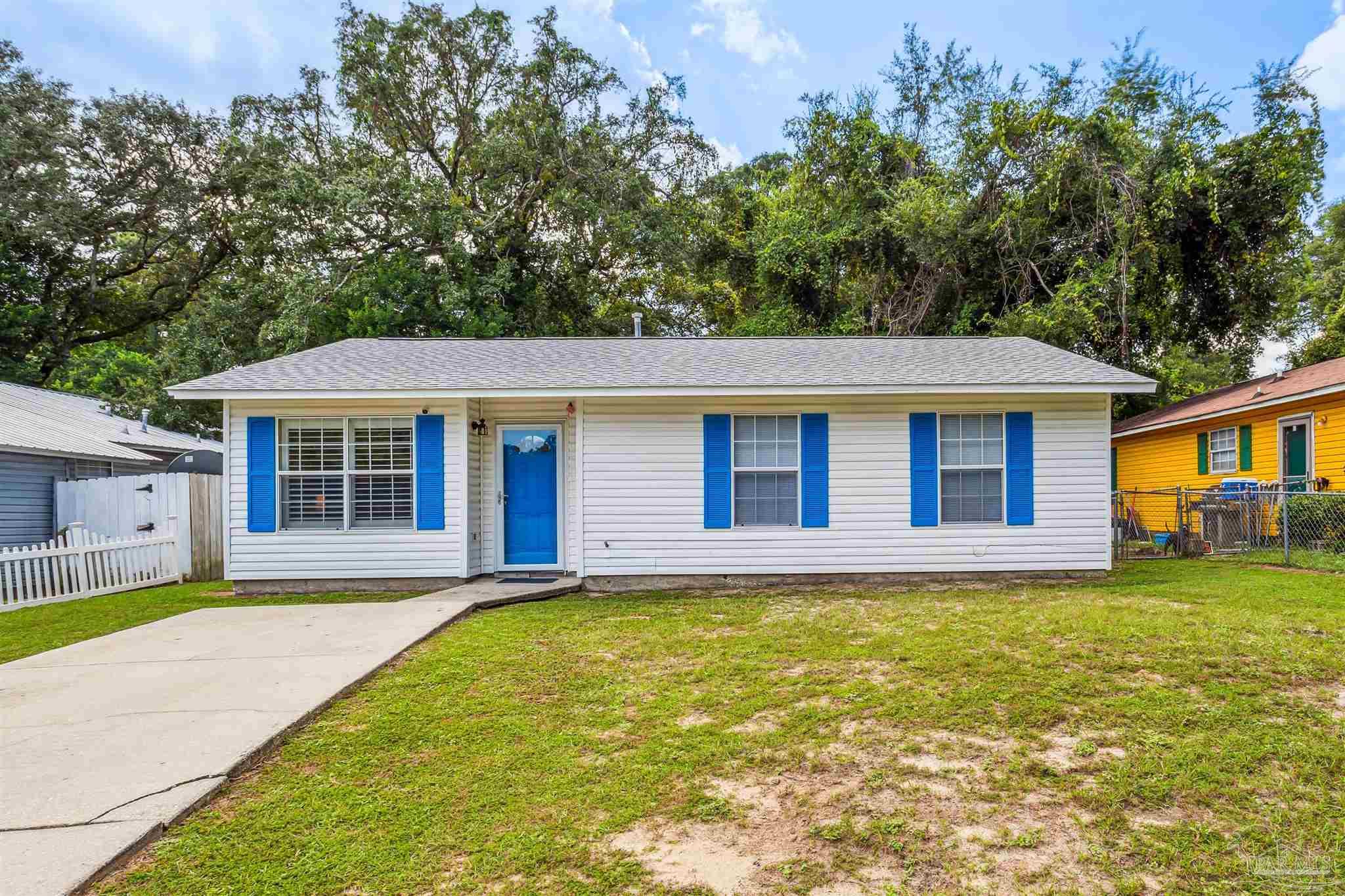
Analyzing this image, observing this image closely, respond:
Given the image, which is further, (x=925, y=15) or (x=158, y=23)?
(x=925, y=15)

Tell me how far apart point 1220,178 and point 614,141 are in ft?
48.6

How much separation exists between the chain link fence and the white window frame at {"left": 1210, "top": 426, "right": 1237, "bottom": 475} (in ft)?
4.48

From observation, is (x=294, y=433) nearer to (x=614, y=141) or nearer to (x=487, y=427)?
(x=487, y=427)

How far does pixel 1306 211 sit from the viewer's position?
14531mm

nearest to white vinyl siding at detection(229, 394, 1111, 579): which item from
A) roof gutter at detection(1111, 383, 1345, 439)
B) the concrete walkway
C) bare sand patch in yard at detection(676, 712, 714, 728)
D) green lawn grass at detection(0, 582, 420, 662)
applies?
green lawn grass at detection(0, 582, 420, 662)

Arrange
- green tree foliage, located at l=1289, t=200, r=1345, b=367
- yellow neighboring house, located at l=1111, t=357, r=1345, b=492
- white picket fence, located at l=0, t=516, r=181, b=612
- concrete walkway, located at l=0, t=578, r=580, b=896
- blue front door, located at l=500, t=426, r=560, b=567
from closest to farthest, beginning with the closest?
1. concrete walkway, located at l=0, t=578, r=580, b=896
2. white picket fence, located at l=0, t=516, r=181, b=612
3. blue front door, located at l=500, t=426, r=560, b=567
4. yellow neighboring house, located at l=1111, t=357, r=1345, b=492
5. green tree foliage, located at l=1289, t=200, r=1345, b=367

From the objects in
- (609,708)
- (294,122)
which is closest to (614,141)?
(294,122)

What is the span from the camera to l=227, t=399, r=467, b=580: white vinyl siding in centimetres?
803

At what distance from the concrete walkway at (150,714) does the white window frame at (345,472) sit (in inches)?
57.1

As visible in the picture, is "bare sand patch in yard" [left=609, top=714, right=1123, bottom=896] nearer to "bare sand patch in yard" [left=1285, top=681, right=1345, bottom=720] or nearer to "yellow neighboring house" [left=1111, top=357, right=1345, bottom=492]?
"bare sand patch in yard" [left=1285, top=681, right=1345, bottom=720]

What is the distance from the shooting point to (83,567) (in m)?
8.34

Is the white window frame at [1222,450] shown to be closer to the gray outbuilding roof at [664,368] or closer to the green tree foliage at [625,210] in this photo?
the green tree foliage at [625,210]

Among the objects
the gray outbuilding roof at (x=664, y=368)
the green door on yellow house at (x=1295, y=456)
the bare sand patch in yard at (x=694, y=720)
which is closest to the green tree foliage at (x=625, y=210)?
the green door on yellow house at (x=1295, y=456)

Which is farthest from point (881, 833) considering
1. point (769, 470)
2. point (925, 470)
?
point (925, 470)
